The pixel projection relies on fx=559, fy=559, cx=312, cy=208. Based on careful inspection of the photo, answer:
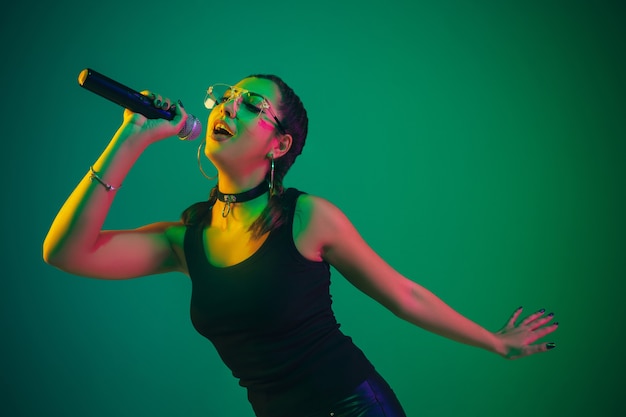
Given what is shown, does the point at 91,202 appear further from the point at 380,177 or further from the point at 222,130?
the point at 380,177

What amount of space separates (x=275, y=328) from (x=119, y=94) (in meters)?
0.76

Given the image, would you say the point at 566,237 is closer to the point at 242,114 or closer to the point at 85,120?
the point at 242,114

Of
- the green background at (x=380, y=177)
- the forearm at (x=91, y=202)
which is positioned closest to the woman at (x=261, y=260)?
the forearm at (x=91, y=202)

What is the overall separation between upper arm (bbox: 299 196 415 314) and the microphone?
0.41m

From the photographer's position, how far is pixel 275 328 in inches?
62.2

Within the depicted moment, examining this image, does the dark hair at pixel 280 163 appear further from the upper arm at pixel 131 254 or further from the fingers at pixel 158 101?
the fingers at pixel 158 101

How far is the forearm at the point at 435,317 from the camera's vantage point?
5.68 feet

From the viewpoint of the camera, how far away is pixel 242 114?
Result: 5.62ft

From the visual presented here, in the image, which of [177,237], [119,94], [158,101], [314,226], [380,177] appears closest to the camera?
[119,94]

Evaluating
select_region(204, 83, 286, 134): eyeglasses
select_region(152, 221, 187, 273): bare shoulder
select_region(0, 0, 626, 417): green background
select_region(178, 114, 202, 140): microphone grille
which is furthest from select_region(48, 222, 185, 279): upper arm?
select_region(0, 0, 626, 417): green background

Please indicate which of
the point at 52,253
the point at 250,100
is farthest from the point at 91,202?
the point at 250,100

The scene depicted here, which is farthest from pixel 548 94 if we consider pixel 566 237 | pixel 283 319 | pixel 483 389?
pixel 283 319

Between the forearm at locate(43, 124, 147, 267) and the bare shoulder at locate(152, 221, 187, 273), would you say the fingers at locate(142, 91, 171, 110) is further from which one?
the bare shoulder at locate(152, 221, 187, 273)

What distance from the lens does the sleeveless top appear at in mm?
1578
